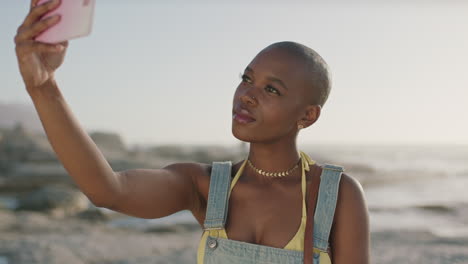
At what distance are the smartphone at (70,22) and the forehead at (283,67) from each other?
845 millimetres

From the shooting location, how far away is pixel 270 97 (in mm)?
2115

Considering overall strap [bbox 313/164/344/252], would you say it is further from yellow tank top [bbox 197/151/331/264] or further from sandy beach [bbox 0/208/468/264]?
sandy beach [bbox 0/208/468/264]

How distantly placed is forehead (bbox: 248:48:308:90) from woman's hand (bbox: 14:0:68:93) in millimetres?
841

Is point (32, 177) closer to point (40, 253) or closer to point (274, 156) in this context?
point (40, 253)

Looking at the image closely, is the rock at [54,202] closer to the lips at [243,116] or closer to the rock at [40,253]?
the rock at [40,253]

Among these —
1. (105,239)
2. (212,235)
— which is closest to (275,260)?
(212,235)

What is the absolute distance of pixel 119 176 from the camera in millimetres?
1961

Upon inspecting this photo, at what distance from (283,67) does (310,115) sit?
26cm

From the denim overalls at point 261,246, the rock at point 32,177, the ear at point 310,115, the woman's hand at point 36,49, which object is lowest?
the rock at point 32,177

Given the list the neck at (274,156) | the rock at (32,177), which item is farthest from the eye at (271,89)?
the rock at (32,177)

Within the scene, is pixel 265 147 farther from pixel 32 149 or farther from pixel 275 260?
pixel 32 149

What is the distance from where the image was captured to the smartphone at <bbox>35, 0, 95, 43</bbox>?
58.9 inches

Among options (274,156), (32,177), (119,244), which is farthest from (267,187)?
(32,177)

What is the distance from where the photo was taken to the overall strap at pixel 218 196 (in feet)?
7.03
